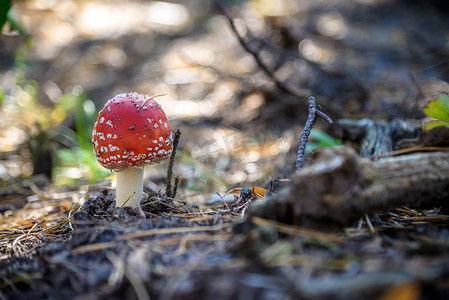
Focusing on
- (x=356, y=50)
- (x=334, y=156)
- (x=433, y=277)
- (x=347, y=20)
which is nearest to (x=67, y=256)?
(x=334, y=156)

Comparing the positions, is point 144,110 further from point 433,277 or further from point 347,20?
point 347,20

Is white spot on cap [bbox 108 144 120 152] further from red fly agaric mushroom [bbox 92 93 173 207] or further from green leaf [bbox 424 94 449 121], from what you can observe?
green leaf [bbox 424 94 449 121]

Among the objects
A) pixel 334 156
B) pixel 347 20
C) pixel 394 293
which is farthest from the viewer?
pixel 347 20

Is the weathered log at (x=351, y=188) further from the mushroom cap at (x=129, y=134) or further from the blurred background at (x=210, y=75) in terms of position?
the blurred background at (x=210, y=75)

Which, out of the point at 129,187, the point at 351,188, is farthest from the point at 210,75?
the point at 351,188

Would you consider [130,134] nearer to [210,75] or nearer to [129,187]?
[129,187]

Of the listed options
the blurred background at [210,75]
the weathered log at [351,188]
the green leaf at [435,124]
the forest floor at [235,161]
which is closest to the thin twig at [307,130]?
the forest floor at [235,161]
